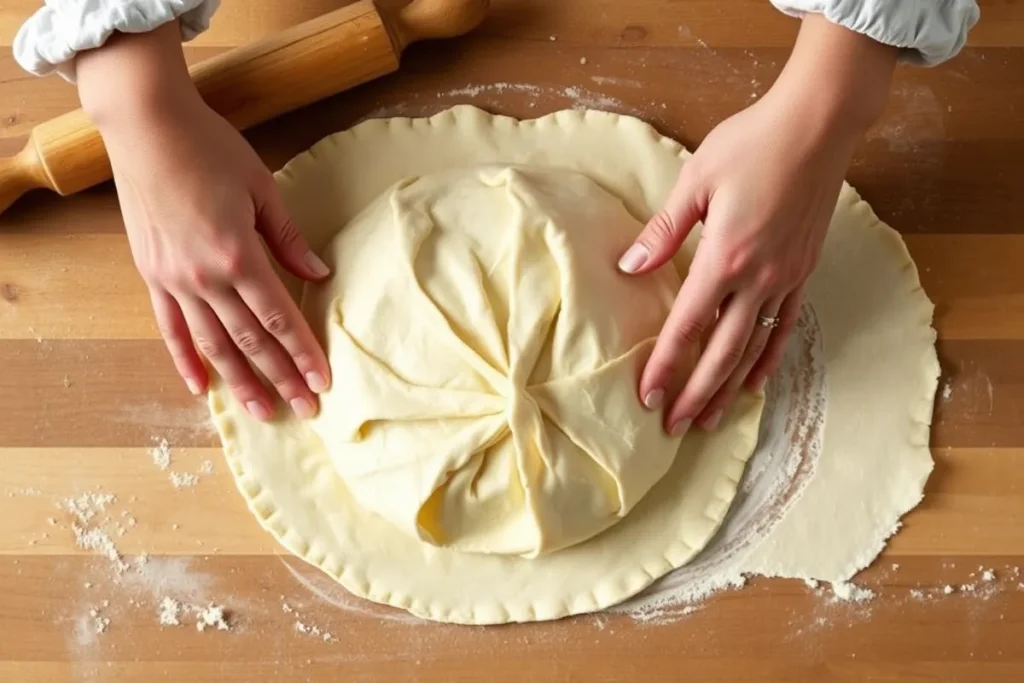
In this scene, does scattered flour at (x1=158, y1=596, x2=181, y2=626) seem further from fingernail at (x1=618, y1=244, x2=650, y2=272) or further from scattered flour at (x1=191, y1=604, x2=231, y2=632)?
fingernail at (x1=618, y1=244, x2=650, y2=272)

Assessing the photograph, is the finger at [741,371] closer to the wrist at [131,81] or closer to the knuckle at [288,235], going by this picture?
the knuckle at [288,235]

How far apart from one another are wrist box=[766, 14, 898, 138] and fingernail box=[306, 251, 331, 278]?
2.13ft

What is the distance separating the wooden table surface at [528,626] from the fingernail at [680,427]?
260 mm

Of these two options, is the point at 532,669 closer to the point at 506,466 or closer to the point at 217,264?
the point at 506,466

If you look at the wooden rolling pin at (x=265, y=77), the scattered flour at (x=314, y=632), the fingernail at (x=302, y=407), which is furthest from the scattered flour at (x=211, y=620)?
the wooden rolling pin at (x=265, y=77)

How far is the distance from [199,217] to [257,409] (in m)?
0.30

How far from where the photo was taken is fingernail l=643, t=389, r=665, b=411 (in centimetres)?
132

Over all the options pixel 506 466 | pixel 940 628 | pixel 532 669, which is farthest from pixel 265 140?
pixel 940 628

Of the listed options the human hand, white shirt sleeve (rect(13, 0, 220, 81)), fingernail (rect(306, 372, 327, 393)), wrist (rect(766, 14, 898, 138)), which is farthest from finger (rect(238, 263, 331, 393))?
wrist (rect(766, 14, 898, 138))

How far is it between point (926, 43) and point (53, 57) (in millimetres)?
1120

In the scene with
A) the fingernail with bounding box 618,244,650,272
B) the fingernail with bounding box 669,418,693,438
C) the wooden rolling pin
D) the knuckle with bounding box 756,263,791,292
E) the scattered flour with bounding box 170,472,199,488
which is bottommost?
the fingernail with bounding box 669,418,693,438

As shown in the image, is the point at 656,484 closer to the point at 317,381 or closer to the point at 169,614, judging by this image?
the point at 317,381

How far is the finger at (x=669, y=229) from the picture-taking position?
1.27m

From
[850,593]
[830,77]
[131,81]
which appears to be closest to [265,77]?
[131,81]
